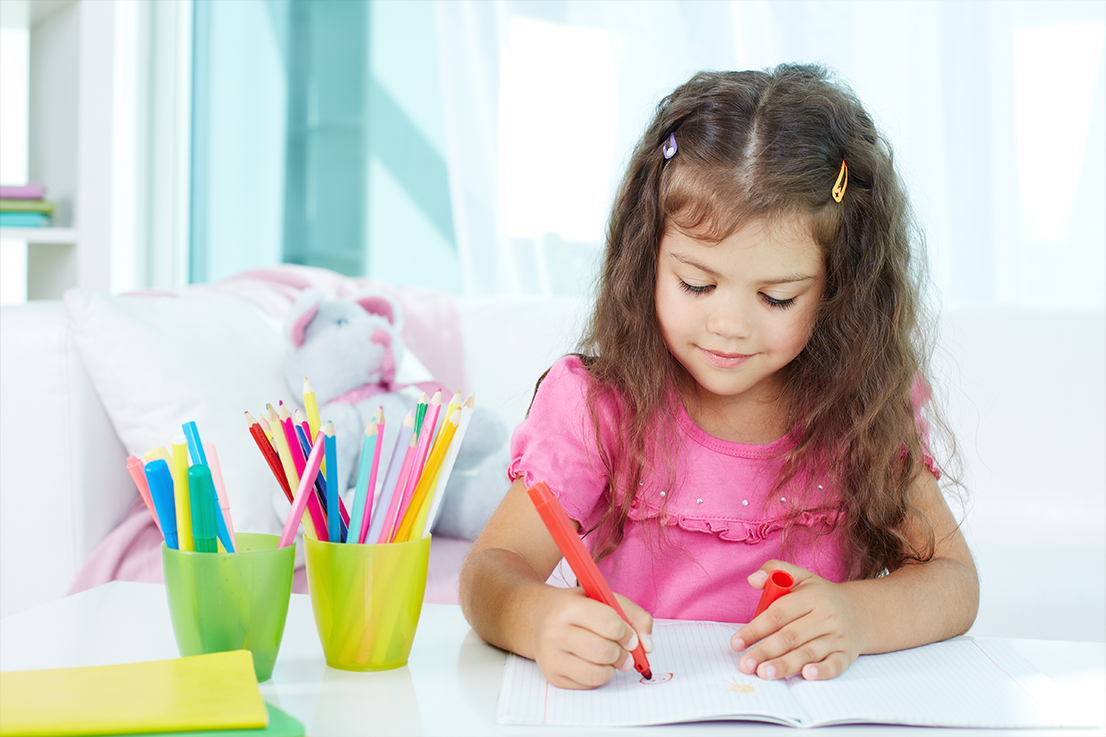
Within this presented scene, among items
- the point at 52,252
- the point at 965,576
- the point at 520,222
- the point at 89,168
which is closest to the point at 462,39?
the point at 520,222

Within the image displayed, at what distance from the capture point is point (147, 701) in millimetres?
407

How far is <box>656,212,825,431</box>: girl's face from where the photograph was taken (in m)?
0.65

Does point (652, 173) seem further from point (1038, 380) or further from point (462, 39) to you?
point (462, 39)

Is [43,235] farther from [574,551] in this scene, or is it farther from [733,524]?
[574,551]

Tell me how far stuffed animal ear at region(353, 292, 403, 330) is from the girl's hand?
970 millimetres

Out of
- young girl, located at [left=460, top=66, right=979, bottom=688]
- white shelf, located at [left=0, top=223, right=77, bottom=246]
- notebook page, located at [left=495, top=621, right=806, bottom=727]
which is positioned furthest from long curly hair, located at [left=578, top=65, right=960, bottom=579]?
white shelf, located at [left=0, top=223, right=77, bottom=246]

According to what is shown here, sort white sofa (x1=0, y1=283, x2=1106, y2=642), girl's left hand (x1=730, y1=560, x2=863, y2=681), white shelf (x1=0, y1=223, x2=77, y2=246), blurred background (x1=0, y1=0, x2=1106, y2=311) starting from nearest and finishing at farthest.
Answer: girl's left hand (x1=730, y1=560, x2=863, y2=681) < white sofa (x1=0, y1=283, x2=1106, y2=642) < white shelf (x1=0, y1=223, x2=77, y2=246) < blurred background (x1=0, y1=0, x2=1106, y2=311)

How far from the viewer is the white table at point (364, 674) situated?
1.42ft

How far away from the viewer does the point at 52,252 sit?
5.95 feet

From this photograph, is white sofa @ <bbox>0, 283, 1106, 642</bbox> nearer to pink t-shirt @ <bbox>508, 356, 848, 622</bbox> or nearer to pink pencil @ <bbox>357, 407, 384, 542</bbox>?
pink t-shirt @ <bbox>508, 356, 848, 622</bbox>

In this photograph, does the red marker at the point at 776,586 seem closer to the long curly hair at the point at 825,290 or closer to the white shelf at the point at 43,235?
the long curly hair at the point at 825,290

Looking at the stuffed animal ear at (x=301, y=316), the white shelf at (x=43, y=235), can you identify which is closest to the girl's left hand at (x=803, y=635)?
the stuffed animal ear at (x=301, y=316)

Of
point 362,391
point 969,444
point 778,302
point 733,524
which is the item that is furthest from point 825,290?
point 969,444

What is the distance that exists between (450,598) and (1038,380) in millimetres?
1071
